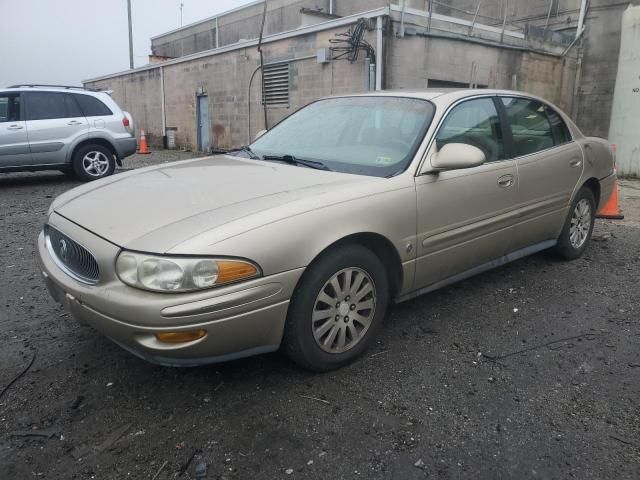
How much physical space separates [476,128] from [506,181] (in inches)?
16.9

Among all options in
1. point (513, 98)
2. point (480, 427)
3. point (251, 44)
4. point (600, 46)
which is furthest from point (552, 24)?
point (480, 427)

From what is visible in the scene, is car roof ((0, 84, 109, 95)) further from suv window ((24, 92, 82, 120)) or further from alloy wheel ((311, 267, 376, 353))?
alloy wheel ((311, 267, 376, 353))

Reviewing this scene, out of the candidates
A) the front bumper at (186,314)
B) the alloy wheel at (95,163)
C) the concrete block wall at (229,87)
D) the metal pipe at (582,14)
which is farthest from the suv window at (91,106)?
the metal pipe at (582,14)

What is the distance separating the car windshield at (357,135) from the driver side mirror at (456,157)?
174 mm

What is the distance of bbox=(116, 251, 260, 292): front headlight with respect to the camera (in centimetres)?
229

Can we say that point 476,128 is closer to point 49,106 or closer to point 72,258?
point 72,258

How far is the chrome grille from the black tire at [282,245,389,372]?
97cm

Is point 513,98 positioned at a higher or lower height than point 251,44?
lower

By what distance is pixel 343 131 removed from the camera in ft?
11.9

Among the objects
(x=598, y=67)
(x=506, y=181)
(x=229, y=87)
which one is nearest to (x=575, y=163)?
(x=506, y=181)

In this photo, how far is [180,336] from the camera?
2.32 m

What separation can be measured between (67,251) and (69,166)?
727 cm

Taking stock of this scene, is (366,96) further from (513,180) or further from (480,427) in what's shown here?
(480,427)

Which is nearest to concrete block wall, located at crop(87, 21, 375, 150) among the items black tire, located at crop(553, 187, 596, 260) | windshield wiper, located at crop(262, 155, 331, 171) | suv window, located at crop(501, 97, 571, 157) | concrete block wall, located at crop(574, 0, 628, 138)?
concrete block wall, located at crop(574, 0, 628, 138)
